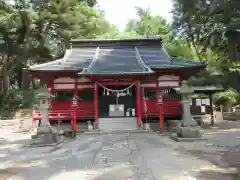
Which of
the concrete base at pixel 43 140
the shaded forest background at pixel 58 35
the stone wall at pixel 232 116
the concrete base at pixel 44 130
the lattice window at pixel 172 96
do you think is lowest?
the concrete base at pixel 43 140

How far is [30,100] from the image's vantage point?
3045cm

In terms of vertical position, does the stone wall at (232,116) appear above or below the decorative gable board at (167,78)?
below

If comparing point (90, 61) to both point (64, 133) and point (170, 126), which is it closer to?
point (64, 133)

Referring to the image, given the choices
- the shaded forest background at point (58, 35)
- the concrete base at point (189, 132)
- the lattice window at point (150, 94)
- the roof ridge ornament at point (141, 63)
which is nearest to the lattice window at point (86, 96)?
the lattice window at point (150, 94)

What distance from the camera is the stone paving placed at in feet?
24.0

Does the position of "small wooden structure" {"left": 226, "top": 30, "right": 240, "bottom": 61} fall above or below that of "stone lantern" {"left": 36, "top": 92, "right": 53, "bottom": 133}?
above

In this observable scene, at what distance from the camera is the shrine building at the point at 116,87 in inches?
719

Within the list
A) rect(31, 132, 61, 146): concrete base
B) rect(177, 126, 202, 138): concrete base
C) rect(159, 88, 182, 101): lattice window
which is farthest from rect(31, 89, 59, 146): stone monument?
rect(159, 88, 182, 101): lattice window

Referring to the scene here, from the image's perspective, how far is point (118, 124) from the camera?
1873cm

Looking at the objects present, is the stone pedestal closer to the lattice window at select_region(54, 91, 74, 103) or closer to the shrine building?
the shrine building

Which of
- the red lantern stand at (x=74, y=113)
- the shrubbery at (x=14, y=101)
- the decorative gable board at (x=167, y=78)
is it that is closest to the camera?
the red lantern stand at (x=74, y=113)

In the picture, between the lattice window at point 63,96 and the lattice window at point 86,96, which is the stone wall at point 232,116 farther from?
the lattice window at point 63,96

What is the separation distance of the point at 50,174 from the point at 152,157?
134 inches

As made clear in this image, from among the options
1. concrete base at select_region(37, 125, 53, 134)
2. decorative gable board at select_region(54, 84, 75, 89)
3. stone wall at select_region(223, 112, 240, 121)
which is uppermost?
decorative gable board at select_region(54, 84, 75, 89)
